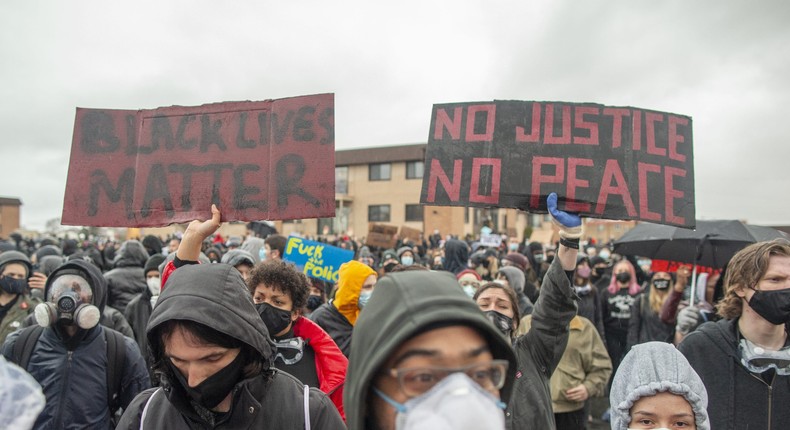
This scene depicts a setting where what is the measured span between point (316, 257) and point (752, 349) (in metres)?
5.29

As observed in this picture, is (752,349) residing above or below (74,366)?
above

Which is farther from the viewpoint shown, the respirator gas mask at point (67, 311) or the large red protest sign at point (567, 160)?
the respirator gas mask at point (67, 311)

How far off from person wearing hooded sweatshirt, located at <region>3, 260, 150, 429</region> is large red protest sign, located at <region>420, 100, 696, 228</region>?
2.27m

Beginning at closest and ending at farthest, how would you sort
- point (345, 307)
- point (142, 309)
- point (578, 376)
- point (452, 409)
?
point (452, 409) < point (345, 307) < point (578, 376) < point (142, 309)

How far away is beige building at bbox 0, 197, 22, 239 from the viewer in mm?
46125

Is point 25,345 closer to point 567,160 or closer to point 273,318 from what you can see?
point 273,318

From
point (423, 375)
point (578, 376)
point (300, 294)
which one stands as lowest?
point (578, 376)

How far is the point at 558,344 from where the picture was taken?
9.11ft

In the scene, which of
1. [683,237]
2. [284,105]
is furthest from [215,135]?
[683,237]

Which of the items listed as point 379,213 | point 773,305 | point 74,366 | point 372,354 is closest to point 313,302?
point 74,366

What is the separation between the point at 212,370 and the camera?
6.47 ft

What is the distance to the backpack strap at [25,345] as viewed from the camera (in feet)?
10.4

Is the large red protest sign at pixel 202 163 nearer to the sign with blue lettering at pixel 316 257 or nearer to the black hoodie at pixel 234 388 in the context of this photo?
the black hoodie at pixel 234 388

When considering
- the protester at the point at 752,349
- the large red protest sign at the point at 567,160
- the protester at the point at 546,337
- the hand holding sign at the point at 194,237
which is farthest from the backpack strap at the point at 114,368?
the protester at the point at 752,349
